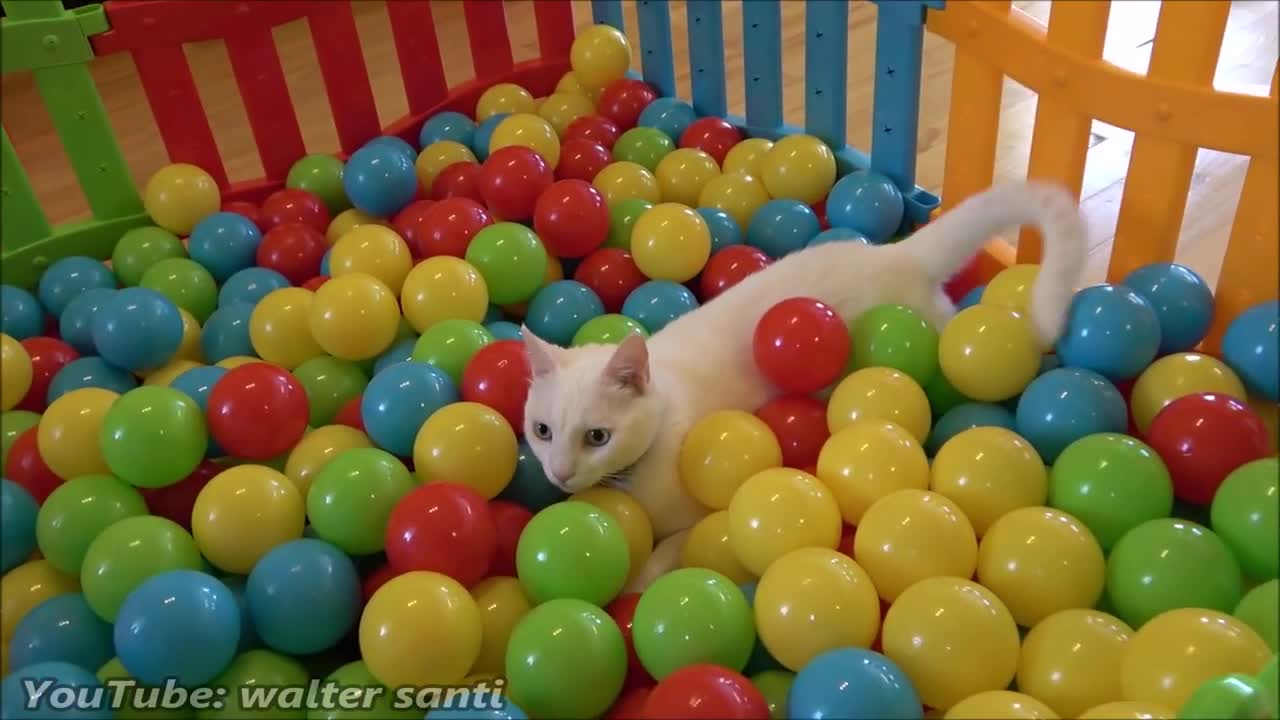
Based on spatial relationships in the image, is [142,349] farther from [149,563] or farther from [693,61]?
[693,61]

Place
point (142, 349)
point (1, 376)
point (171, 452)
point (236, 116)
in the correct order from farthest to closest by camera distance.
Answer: point (236, 116) → point (142, 349) → point (171, 452) → point (1, 376)

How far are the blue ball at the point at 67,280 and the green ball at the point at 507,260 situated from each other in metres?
0.59

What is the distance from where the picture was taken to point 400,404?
1227 mm

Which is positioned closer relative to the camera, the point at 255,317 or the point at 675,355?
the point at 675,355

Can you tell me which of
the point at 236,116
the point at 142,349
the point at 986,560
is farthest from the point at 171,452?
the point at 236,116

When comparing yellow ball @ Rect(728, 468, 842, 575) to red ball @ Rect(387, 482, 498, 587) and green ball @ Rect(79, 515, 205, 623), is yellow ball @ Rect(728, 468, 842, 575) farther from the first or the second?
green ball @ Rect(79, 515, 205, 623)

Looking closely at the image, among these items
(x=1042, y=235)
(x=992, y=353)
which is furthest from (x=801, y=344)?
(x=1042, y=235)

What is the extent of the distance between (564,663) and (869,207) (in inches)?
37.6

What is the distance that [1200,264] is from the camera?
131cm

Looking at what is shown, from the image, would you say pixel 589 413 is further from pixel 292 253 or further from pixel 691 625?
pixel 292 253

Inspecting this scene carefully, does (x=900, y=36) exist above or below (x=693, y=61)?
above

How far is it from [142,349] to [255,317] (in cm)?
15

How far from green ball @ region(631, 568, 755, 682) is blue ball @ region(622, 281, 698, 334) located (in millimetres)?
568

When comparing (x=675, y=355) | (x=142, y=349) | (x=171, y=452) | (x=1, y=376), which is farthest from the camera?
(x=142, y=349)
